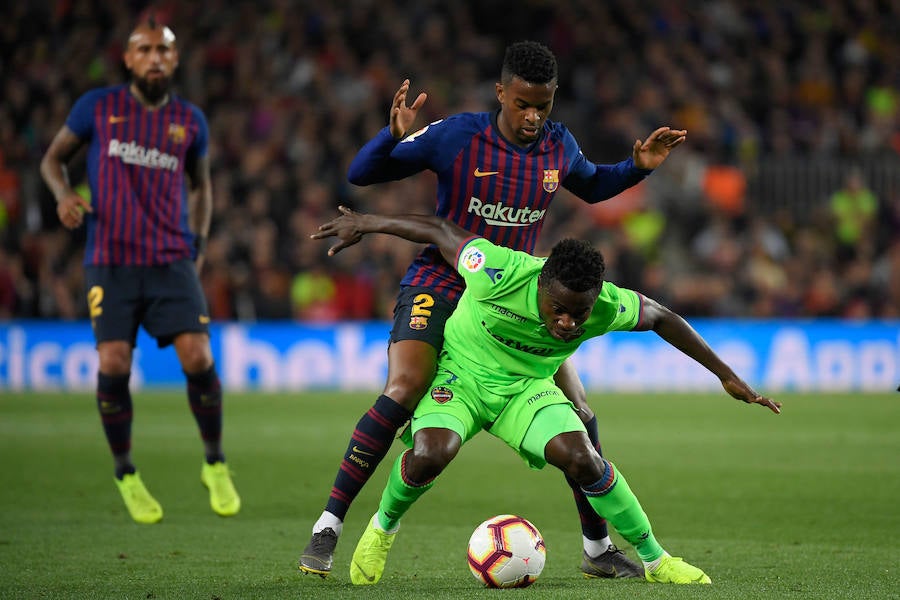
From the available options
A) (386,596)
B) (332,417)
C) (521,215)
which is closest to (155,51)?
(521,215)

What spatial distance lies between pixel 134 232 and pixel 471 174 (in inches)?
94.2

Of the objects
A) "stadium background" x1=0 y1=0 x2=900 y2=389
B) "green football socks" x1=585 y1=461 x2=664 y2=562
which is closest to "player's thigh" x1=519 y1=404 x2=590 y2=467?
"green football socks" x1=585 y1=461 x2=664 y2=562

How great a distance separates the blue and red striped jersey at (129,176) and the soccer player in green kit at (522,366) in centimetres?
209

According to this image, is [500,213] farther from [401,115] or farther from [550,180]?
[401,115]

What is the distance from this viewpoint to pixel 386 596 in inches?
199

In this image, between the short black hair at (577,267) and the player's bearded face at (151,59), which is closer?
the short black hair at (577,267)

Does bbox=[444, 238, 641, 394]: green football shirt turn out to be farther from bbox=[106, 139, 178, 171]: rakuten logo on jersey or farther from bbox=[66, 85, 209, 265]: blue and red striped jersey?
bbox=[106, 139, 178, 171]: rakuten logo on jersey

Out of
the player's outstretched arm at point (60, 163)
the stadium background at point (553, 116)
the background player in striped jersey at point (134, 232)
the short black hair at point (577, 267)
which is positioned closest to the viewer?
the short black hair at point (577, 267)

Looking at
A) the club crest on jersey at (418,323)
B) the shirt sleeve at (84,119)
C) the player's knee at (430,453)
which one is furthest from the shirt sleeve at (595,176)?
the shirt sleeve at (84,119)

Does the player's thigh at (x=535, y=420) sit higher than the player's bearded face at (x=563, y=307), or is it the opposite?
the player's bearded face at (x=563, y=307)

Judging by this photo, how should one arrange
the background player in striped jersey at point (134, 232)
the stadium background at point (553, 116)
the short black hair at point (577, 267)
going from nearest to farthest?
the short black hair at point (577, 267) → the background player in striped jersey at point (134, 232) → the stadium background at point (553, 116)

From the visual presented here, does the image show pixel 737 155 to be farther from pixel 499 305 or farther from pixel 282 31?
pixel 499 305

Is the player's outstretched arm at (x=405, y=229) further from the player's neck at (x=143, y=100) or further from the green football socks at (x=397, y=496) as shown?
the player's neck at (x=143, y=100)

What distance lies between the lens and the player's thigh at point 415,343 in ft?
18.7
